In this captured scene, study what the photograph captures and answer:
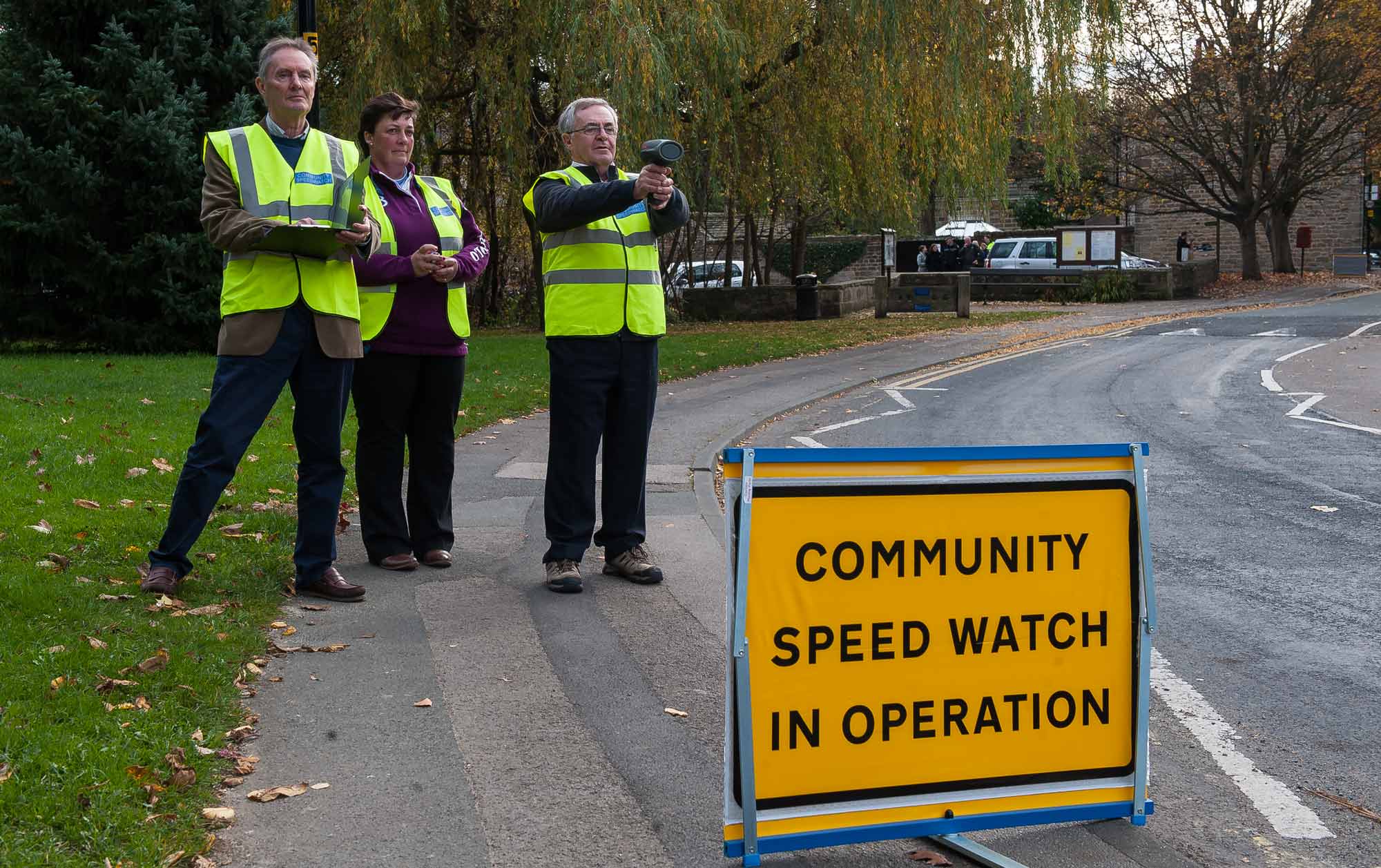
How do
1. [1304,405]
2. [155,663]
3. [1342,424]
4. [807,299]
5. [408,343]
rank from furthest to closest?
[807,299] < [1304,405] < [1342,424] < [408,343] < [155,663]

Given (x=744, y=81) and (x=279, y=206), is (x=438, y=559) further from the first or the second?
(x=744, y=81)

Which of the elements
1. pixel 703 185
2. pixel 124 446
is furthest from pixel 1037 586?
pixel 703 185

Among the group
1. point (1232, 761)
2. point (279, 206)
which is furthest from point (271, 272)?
point (1232, 761)

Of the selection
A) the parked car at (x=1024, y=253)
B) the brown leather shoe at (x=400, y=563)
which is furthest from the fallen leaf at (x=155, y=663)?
the parked car at (x=1024, y=253)

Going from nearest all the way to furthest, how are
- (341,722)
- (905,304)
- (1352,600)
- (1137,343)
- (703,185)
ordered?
1. (341,722)
2. (1352,600)
3. (1137,343)
4. (703,185)
5. (905,304)

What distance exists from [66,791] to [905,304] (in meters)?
26.1

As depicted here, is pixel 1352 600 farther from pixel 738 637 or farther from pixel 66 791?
pixel 66 791

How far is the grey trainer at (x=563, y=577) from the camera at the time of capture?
6195mm

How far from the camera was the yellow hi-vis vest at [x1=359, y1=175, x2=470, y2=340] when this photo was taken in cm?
637

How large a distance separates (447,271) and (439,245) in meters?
0.24

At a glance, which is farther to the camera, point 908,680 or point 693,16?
point 693,16

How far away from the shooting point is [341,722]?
14.8 ft

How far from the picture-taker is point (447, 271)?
6340 millimetres

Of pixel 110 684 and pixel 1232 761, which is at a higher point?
pixel 110 684
